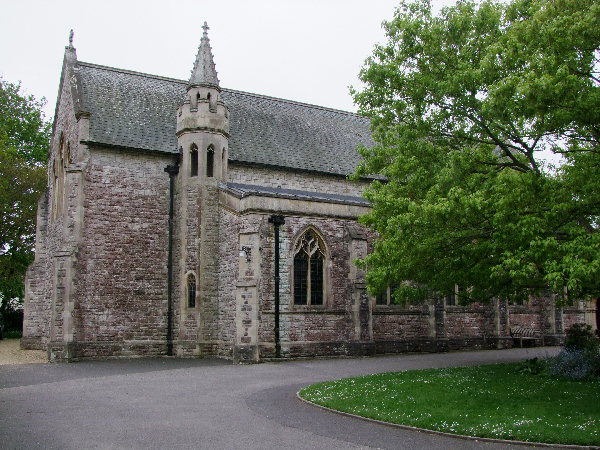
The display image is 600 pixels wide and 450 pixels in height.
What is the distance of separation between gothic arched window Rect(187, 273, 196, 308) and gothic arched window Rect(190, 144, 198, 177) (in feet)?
14.0

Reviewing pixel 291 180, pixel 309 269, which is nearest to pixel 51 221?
pixel 291 180

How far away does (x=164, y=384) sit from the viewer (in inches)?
588

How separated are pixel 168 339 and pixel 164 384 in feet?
27.1

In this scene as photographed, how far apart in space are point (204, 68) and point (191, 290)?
9228 millimetres

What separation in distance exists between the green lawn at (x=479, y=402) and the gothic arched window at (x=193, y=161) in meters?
12.3

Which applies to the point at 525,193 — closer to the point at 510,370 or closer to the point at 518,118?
the point at 518,118

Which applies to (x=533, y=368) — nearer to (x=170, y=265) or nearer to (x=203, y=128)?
(x=170, y=265)

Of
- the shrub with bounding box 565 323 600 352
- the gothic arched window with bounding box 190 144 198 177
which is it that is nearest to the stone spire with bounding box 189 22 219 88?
the gothic arched window with bounding box 190 144 198 177

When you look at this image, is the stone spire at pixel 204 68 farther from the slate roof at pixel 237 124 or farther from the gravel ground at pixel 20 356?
the gravel ground at pixel 20 356

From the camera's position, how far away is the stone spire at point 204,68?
24.1m

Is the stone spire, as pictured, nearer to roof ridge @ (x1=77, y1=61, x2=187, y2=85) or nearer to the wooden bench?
roof ridge @ (x1=77, y1=61, x2=187, y2=85)

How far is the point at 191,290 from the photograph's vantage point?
22953 mm

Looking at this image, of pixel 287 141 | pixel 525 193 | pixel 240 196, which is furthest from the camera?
pixel 287 141

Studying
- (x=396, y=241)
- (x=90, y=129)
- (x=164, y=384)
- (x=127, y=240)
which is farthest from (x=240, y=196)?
(x=396, y=241)
